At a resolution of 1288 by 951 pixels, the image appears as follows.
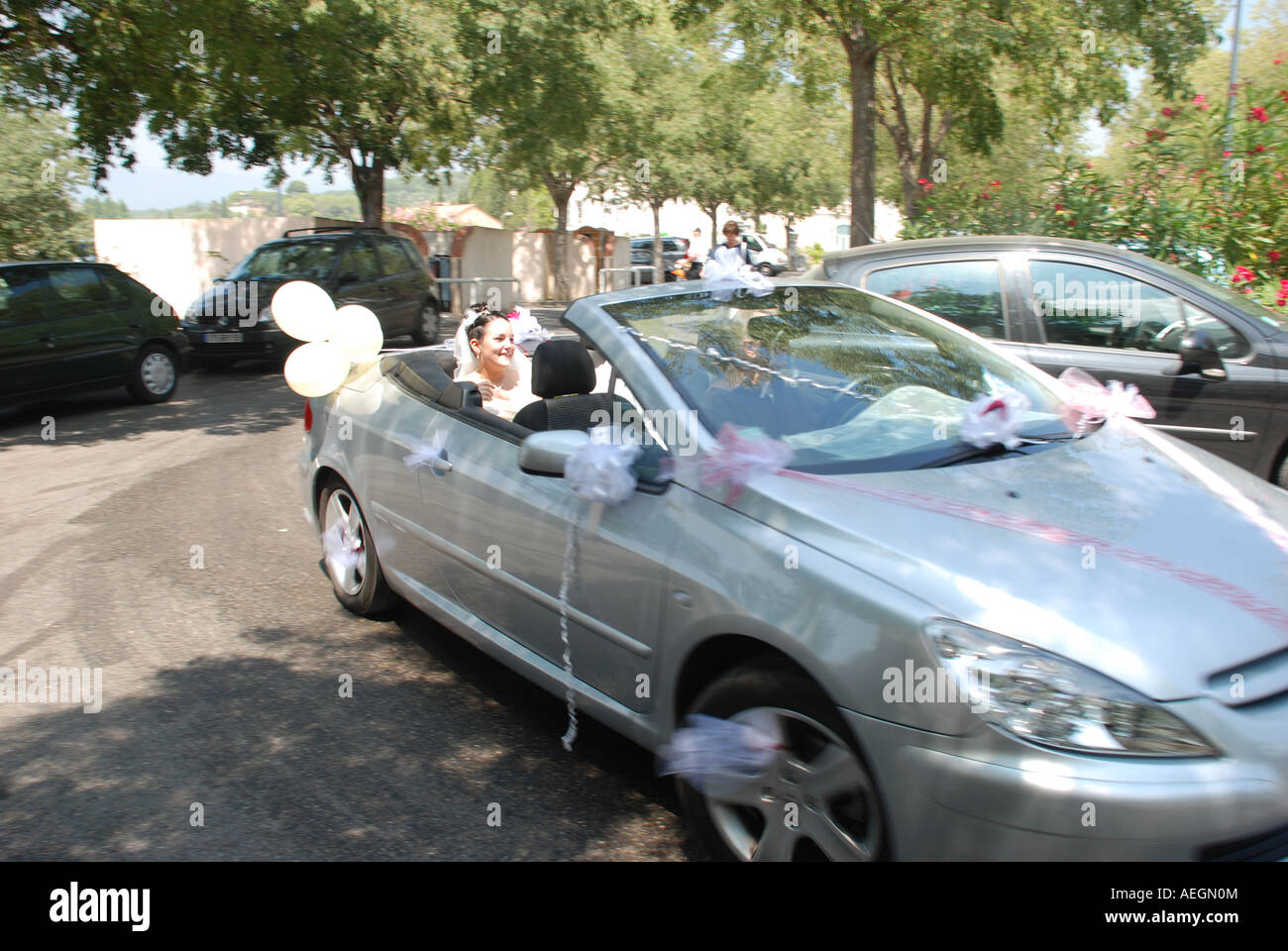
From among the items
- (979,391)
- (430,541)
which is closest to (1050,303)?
(979,391)

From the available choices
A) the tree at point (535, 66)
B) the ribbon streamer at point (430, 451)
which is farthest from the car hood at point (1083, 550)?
the tree at point (535, 66)

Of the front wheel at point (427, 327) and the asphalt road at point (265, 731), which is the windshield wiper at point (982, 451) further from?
the front wheel at point (427, 327)

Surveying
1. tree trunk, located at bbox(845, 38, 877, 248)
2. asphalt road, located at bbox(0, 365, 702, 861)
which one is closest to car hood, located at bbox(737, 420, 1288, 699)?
asphalt road, located at bbox(0, 365, 702, 861)

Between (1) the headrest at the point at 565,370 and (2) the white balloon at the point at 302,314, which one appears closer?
(1) the headrest at the point at 565,370

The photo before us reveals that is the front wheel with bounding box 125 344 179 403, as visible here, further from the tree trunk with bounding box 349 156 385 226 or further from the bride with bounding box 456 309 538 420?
the tree trunk with bounding box 349 156 385 226

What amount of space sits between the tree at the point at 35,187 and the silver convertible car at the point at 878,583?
29814 millimetres

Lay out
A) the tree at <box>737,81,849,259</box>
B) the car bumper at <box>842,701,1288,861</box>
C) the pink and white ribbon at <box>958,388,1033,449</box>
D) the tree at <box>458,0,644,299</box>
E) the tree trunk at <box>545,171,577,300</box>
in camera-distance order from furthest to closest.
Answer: the tree at <box>737,81,849,259</box> → the tree trunk at <box>545,171,577,300</box> → the tree at <box>458,0,644,299</box> → the pink and white ribbon at <box>958,388,1033,449</box> → the car bumper at <box>842,701,1288,861</box>

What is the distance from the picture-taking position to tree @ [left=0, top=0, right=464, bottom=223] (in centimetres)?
1234

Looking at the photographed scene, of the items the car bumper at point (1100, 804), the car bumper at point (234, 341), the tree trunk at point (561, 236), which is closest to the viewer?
the car bumper at point (1100, 804)

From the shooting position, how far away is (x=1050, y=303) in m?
6.20

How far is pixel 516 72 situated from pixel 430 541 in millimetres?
14872

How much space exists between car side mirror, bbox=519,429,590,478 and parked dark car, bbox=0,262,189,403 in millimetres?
9268

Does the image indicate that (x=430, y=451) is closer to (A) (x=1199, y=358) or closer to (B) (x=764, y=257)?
(A) (x=1199, y=358)

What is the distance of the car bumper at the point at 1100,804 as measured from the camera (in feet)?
7.16
